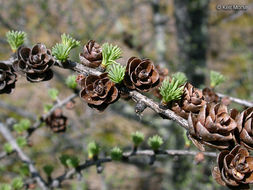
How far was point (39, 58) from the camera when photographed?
960mm

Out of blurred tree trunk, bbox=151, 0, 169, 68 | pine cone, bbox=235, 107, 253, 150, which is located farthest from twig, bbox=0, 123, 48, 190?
blurred tree trunk, bbox=151, 0, 169, 68

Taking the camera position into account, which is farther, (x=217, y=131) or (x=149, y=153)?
(x=149, y=153)

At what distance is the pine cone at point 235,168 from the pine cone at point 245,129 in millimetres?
26

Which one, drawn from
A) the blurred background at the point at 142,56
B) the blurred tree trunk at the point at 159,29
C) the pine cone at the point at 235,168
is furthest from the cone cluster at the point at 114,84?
the blurred tree trunk at the point at 159,29

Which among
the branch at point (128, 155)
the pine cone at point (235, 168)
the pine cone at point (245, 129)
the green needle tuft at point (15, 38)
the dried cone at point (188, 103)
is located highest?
the green needle tuft at point (15, 38)

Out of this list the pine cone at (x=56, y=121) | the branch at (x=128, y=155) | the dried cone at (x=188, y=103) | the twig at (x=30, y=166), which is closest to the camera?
the dried cone at (x=188, y=103)

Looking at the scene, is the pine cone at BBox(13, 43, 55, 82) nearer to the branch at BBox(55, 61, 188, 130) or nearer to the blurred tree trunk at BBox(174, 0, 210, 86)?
the branch at BBox(55, 61, 188, 130)

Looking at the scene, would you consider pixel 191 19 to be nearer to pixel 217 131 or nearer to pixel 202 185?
pixel 202 185

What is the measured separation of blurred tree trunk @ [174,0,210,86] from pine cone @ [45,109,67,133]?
195cm

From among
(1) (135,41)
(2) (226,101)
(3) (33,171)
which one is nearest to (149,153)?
(2) (226,101)

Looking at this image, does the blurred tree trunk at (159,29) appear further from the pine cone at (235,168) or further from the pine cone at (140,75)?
the pine cone at (235,168)

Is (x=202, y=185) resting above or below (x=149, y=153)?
below

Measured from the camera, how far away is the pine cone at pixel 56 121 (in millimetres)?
1616

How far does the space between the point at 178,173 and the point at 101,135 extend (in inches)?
69.7
